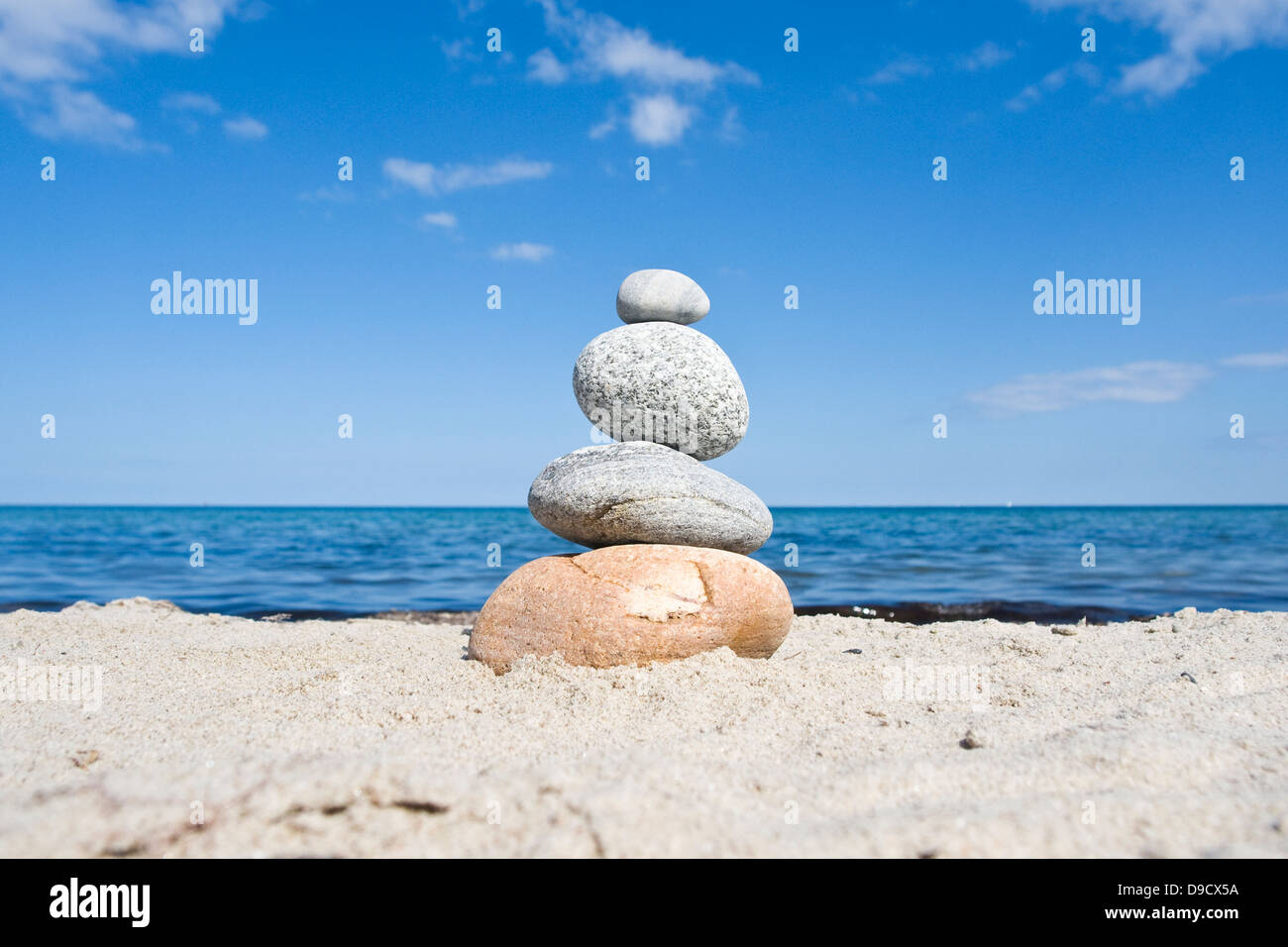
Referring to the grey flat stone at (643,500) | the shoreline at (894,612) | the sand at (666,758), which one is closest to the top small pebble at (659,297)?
the grey flat stone at (643,500)

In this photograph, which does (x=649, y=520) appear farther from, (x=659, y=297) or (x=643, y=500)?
(x=659, y=297)

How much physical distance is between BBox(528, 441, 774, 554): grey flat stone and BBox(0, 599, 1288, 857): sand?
46.0 inches

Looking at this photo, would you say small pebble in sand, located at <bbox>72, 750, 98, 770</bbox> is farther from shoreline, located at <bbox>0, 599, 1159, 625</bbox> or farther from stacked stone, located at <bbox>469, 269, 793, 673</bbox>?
shoreline, located at <bbox>0, 599, 1159, 625</bbox>

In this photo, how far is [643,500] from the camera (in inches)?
231

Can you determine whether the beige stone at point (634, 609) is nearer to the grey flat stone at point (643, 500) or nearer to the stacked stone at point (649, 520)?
the stacked stone at point (649, 520)

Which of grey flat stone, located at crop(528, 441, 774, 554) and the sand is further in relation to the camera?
grey flat stone, located at crop(528, 441, 774, 554)

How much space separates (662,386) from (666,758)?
12.1ft

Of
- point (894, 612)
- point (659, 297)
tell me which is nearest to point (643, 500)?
point (659, 297)

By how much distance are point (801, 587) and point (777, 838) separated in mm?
10844

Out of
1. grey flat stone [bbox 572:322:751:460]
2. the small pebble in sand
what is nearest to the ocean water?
grey flat stone [bbox 572:322:751:460]

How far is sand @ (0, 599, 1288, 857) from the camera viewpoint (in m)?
2.60
